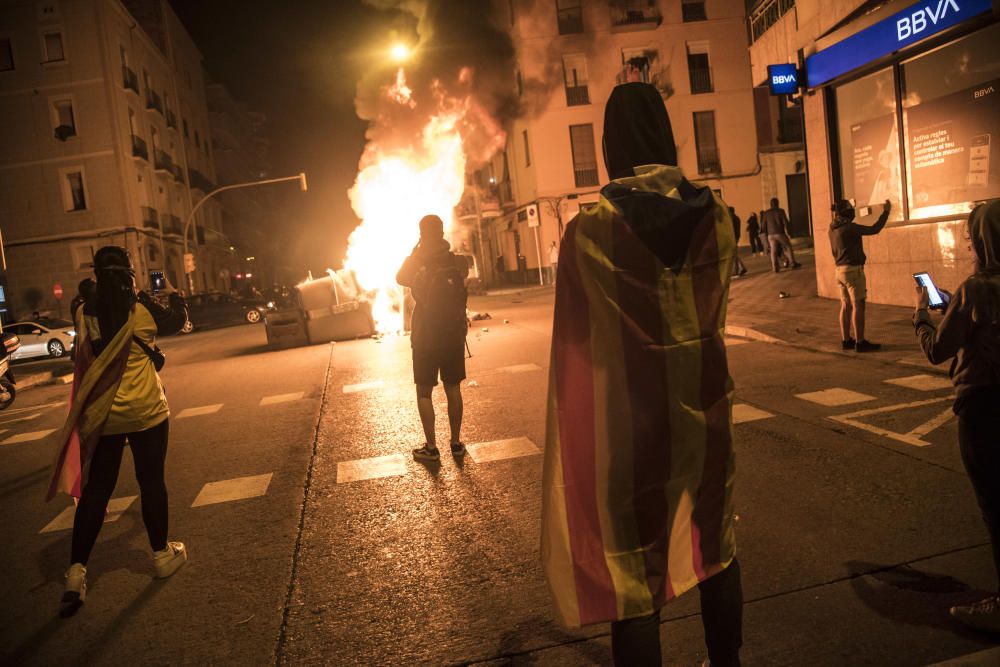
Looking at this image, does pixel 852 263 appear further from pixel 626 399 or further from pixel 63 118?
pixel 63 118

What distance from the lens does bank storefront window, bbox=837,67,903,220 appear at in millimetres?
11258

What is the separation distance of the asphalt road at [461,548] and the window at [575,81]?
93.6ft

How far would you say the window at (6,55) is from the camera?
35469 mm

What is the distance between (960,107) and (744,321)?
414 cm

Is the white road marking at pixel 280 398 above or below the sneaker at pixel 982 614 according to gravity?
above

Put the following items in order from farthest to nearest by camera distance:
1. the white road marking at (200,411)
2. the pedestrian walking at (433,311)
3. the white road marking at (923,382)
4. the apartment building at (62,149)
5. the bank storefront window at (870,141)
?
the apartment building at (62,149)
the bank storefront window at (870,141)
the white road marking at (200,411)
the white road marking at (923,382)
the pedestrian walking at (433,311)

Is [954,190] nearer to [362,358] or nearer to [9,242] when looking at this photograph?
[362,358]

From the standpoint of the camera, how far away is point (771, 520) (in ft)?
13.2

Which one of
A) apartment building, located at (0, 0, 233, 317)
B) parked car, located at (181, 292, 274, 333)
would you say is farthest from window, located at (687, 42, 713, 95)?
apartment building, located at (0, 0, 233, 317)

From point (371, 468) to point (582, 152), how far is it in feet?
99.9

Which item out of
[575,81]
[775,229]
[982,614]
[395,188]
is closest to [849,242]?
[982,614]

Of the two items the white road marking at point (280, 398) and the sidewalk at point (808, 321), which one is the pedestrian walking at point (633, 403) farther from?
the white road marking at point (280, 398)

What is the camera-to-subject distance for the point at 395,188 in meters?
20.5

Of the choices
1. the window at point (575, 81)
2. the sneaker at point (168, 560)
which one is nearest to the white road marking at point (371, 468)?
the sneaker at point (168, 560)
